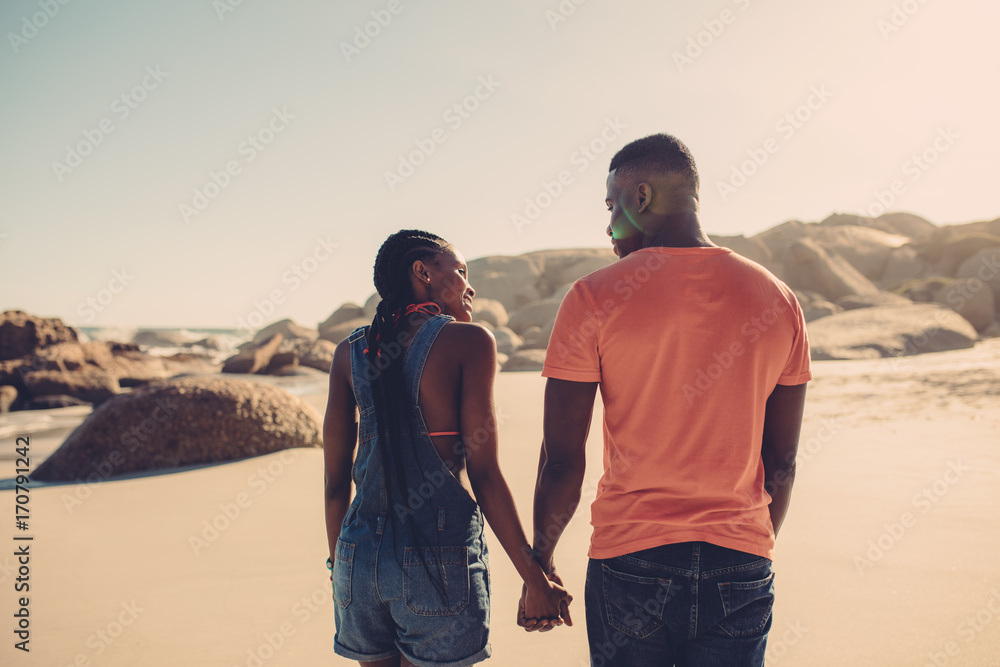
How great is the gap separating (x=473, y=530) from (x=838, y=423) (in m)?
6.77

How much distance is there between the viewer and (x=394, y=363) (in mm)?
1804

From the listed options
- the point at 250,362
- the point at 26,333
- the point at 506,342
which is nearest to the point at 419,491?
the point at 250,362

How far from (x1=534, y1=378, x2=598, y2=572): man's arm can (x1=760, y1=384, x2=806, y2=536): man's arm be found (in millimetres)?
531

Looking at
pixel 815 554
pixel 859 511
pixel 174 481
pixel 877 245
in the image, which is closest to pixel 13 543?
pixel 174 481

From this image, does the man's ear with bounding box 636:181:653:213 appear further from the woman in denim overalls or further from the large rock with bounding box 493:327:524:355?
the large rock with bounding box 493:327:524:355

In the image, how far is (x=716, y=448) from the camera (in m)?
1.58

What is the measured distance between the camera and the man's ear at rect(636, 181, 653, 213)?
179cm

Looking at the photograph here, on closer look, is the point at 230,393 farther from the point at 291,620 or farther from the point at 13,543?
the point at 291,620

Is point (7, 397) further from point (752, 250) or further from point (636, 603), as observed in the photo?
point (752, 250)

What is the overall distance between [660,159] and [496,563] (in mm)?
3003

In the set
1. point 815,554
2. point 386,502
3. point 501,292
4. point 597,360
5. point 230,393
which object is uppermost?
point 597,360

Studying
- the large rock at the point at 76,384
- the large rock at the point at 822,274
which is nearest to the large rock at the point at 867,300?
the large rock at the point at 822,274
